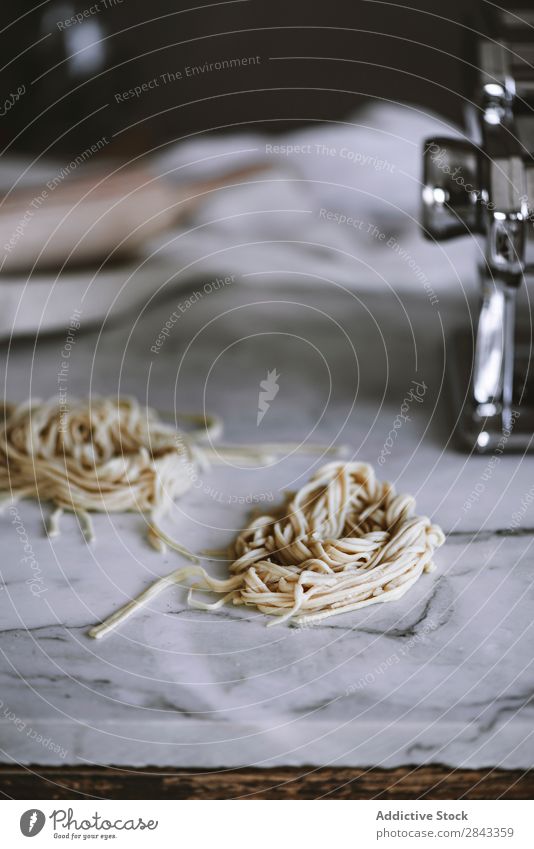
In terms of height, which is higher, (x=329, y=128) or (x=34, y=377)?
(x=329, y=128)

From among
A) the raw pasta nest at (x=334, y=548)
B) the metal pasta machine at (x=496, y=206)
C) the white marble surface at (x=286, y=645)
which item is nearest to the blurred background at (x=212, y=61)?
the metal pasta machine at (x=496, y=206)

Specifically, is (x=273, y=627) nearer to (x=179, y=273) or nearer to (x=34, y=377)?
(x=34, y=377)

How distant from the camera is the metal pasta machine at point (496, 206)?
835 millimetres

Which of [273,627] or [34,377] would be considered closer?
[273,627]

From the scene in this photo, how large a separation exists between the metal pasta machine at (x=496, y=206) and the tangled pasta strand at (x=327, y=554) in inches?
6.7

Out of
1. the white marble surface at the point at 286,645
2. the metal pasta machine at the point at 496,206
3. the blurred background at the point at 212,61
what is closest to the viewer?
the white marble surface at the point at 286,645

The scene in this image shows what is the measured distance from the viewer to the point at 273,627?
27.0 inches

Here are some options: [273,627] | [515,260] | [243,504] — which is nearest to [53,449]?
[243,504]

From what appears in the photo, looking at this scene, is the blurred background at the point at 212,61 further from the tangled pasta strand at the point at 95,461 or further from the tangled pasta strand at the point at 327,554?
the tangled pasta strand at the point at 327,554

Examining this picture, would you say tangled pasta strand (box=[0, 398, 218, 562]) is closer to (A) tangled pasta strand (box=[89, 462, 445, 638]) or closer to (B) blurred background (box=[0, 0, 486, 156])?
(A) tangled pasta strand (box=[89, 462, 445, 638])

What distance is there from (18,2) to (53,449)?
2.22 feet
